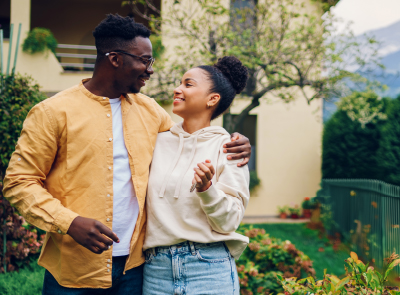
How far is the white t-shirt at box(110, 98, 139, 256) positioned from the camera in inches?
77.6

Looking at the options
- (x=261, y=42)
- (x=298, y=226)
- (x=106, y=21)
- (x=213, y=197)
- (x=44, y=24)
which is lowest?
(x=298, y=226)

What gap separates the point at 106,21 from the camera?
2088 millimetres

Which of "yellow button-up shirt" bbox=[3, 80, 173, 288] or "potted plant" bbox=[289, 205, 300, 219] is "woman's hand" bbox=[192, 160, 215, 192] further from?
"potted plant" bbox=[289, 205, 300, 219]

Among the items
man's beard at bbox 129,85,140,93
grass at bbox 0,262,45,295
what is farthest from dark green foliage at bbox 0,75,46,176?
man's beard at bbox 129,85,140,93

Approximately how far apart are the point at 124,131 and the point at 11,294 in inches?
92.5

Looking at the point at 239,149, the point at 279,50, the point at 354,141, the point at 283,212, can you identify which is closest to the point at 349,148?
the point at 354,141

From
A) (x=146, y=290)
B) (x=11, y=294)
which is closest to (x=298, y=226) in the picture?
(x=11, y=294)

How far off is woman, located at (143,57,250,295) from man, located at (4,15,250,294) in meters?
0.10

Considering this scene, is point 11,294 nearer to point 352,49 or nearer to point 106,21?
point 106,21

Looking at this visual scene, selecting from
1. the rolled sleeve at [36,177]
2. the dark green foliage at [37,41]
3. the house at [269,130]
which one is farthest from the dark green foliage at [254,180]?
the rolled sleeve at [36,177]

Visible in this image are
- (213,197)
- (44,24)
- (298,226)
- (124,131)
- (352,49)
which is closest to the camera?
(213,197)

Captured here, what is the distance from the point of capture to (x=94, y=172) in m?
1.92

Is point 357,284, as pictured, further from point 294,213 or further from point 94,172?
point 294,213

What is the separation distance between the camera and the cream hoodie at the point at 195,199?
6.05 ft
